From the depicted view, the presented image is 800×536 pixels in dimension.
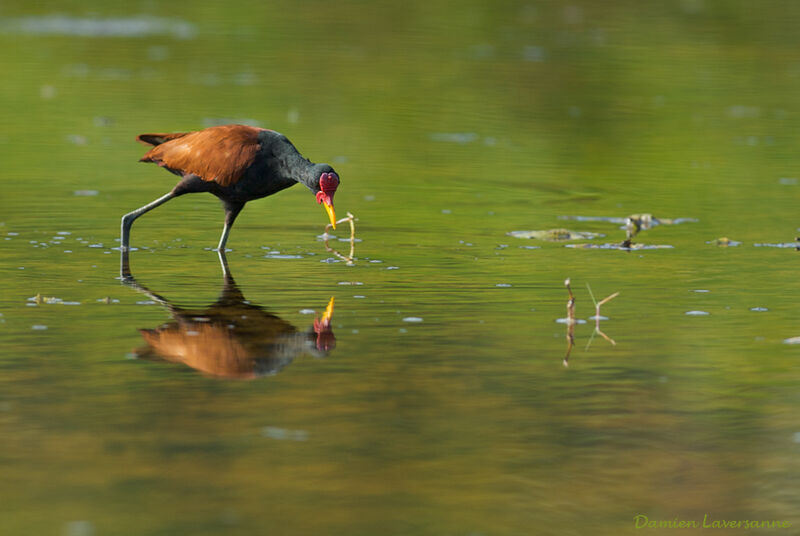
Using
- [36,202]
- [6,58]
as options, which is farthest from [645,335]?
[6,58]

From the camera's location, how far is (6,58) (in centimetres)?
2503

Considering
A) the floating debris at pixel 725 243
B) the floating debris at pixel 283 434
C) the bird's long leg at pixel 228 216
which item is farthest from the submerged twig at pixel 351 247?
the floating debris at pixel 283 434

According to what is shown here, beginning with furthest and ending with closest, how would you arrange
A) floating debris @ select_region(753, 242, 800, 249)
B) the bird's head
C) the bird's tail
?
floating debris @ select_region(753, 242, 800, 249)
the bird's tail
the bird's head

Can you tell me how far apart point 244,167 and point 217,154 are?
0.24 meters

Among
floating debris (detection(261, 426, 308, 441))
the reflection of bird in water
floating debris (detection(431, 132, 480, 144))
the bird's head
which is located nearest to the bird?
the bird's head

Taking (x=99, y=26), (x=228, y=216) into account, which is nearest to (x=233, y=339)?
(x=228, y=216)

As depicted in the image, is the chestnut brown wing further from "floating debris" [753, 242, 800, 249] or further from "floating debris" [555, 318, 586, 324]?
"floating debris" [753, 242, 800, 249]

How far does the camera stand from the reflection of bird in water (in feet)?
25.7

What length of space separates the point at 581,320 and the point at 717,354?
1004 millimetres

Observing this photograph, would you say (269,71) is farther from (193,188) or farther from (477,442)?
(477,442)

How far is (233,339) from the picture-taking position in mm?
8375

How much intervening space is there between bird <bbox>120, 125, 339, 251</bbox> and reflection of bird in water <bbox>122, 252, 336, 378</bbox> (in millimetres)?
1530

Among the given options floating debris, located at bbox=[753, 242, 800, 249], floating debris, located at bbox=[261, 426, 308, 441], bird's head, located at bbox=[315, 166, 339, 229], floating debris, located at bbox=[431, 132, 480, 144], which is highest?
floating debris, located at bbox=[431, 132, 480, 144]

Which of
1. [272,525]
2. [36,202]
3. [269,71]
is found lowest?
[272,525]
